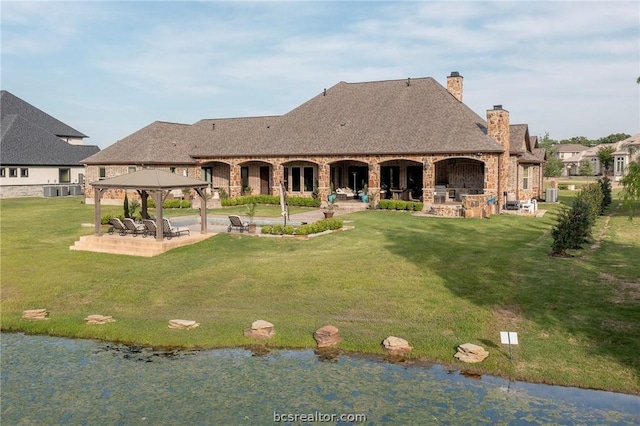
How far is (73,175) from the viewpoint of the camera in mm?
56312

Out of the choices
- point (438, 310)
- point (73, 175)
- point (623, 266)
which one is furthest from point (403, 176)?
point (73, 175)

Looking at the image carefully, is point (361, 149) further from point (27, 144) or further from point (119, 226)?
point (27, 144)

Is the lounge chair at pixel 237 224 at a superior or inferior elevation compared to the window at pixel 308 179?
inferior

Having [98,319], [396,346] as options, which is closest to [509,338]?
[396,346]

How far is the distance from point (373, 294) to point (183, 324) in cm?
519

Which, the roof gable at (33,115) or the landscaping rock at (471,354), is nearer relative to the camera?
the landscaping rock at (471,354)

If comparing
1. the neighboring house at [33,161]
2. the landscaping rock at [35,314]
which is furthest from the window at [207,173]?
the landscaping rock at [35,314]

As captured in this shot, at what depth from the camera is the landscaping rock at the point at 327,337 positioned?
12859 millimetres

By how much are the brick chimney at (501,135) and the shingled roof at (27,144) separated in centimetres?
3361

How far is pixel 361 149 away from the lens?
3766 cm

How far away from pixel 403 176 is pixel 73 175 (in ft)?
114

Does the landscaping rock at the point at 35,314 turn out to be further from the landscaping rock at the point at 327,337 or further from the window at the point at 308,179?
the window at the point at 308,179

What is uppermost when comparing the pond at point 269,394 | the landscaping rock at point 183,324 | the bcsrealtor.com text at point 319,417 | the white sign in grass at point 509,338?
the white sign in grass at point 509,338

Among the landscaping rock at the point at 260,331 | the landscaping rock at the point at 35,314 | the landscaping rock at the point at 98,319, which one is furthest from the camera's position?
the landscaping rock at the point at 35,314
